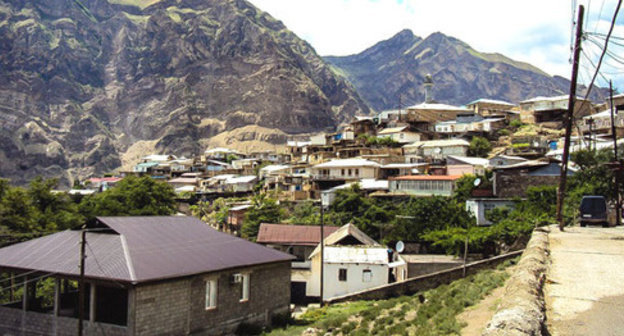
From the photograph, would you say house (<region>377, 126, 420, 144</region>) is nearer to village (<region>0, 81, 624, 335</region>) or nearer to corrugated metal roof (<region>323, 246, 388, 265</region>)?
village (<region>0, 81, 624, 335</region>)

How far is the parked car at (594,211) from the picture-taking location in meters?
24.1

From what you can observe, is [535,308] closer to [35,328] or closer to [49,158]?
[35,328]

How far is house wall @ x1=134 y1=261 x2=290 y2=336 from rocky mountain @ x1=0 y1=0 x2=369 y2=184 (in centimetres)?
13269

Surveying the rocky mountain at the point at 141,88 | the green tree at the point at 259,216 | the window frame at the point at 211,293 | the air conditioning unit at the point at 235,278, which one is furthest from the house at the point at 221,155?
the window frame at the point at 211,293

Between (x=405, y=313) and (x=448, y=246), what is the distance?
15559 millimetres

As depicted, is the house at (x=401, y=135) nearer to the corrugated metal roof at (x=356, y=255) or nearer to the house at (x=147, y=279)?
the corrugated metal roof at (x=356, y=255)

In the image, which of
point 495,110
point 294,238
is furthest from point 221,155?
point 294,238

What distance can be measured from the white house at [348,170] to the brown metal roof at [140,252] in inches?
1446

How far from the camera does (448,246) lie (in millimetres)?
32031

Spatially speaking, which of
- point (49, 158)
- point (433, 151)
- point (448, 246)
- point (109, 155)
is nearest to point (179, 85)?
point (109, 155)

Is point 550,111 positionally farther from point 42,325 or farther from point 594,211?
point 42,325

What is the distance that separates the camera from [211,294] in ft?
59.1

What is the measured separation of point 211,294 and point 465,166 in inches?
1539

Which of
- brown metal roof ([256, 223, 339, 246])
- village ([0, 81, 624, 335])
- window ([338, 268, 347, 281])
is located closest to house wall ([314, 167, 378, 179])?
village ([0, 81, 624, 335])
